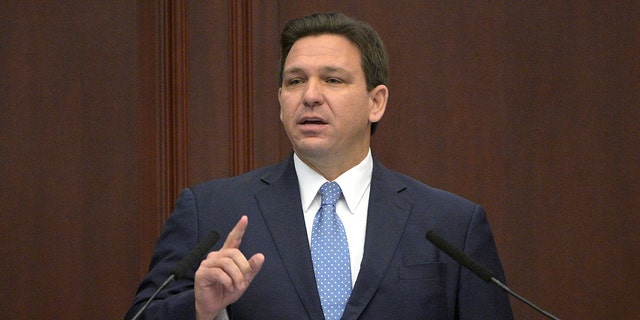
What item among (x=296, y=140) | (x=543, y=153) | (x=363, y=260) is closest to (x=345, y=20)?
(x=296, y=140)

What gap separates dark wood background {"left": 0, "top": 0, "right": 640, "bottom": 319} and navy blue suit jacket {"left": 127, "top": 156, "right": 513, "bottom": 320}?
0.50 meters

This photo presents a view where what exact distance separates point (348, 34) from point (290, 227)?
1.46ft

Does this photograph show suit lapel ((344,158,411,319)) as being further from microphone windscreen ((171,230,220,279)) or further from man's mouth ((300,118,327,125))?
microphone windscreen ((171,230,220,279))

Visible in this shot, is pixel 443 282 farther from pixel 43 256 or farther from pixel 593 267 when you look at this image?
pixel 43 256

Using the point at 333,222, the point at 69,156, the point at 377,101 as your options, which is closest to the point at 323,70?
the point at 377,101

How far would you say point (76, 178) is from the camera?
263cm

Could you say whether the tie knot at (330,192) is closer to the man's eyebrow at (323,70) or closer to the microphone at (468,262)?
the man's eyebrow at (323,70)

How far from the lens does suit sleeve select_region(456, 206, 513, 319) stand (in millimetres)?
2068

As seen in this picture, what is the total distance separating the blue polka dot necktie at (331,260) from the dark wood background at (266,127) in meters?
0.60

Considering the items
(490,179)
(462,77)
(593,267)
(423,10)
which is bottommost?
(593,267)

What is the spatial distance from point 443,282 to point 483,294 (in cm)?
8

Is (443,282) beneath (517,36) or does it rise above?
beneath

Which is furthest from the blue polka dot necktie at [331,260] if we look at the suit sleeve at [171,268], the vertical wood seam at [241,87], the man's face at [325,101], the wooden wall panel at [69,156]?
the wooden wall panel at [69,156]

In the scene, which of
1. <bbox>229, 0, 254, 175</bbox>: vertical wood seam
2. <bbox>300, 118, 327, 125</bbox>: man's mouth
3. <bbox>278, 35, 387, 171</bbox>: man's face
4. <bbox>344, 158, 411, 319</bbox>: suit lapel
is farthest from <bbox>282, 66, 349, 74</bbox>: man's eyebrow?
<bbox>229, 0, 254, 175</bbox>: vertical wood seam
